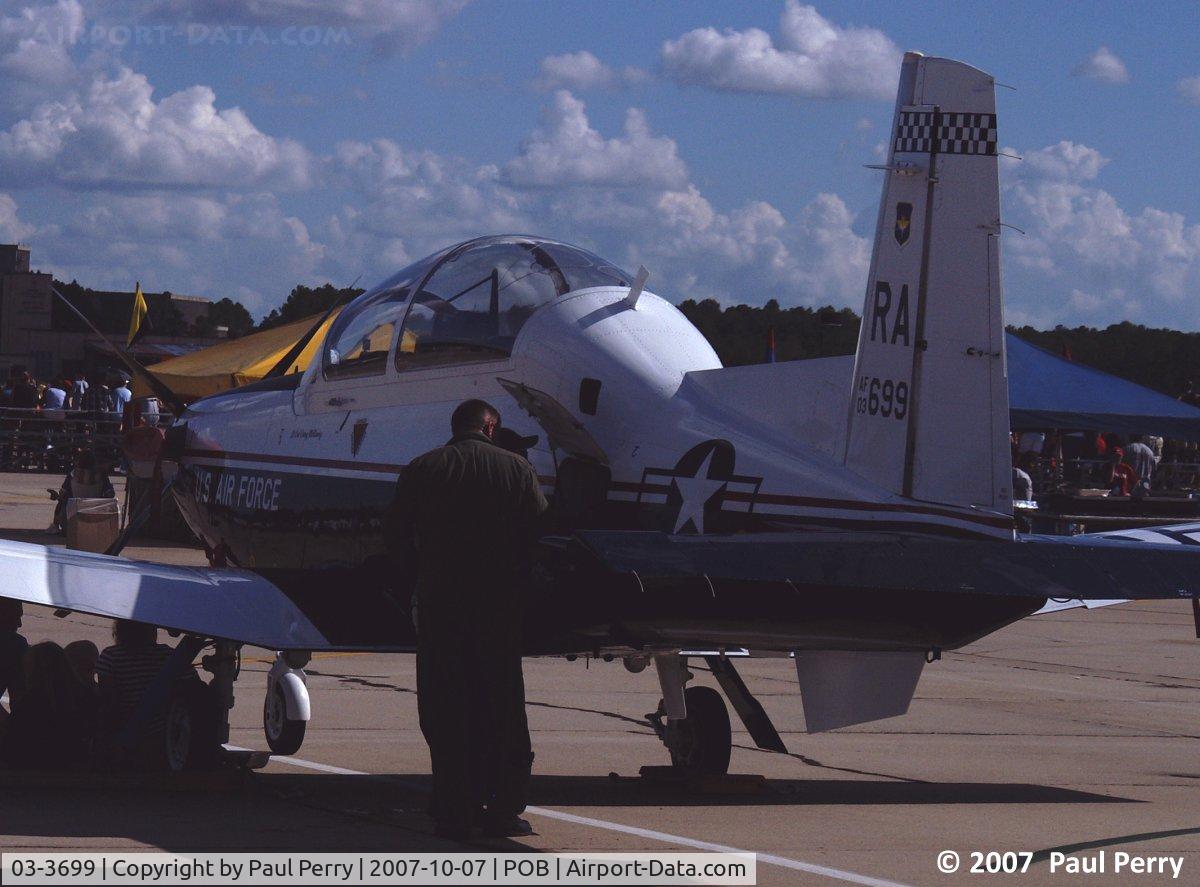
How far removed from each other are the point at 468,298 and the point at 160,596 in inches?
88.2

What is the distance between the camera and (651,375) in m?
7.88

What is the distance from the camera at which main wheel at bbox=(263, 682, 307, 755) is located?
30.0 ft

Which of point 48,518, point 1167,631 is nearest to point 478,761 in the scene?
point 1167,631

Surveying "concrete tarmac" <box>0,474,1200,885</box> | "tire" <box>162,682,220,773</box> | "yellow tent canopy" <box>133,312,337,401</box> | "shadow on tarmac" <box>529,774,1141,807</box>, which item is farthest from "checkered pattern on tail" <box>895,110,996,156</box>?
"yellow tent canopy" <box>133,312,337,401</box>

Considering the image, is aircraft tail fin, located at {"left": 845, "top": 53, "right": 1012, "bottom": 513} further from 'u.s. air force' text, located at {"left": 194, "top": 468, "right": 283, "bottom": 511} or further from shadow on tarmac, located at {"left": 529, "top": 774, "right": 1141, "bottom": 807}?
'u.s. air force' text, located at {"left": 194, "top": 468, "right": 283, "bottom": 511}

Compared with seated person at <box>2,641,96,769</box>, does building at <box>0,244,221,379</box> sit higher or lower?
higher

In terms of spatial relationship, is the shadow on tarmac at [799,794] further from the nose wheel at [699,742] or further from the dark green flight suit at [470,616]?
the dark green flight suit at [470,616]

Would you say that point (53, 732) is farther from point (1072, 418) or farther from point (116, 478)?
point (116, 478)

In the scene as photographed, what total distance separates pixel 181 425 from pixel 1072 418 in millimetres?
12369
